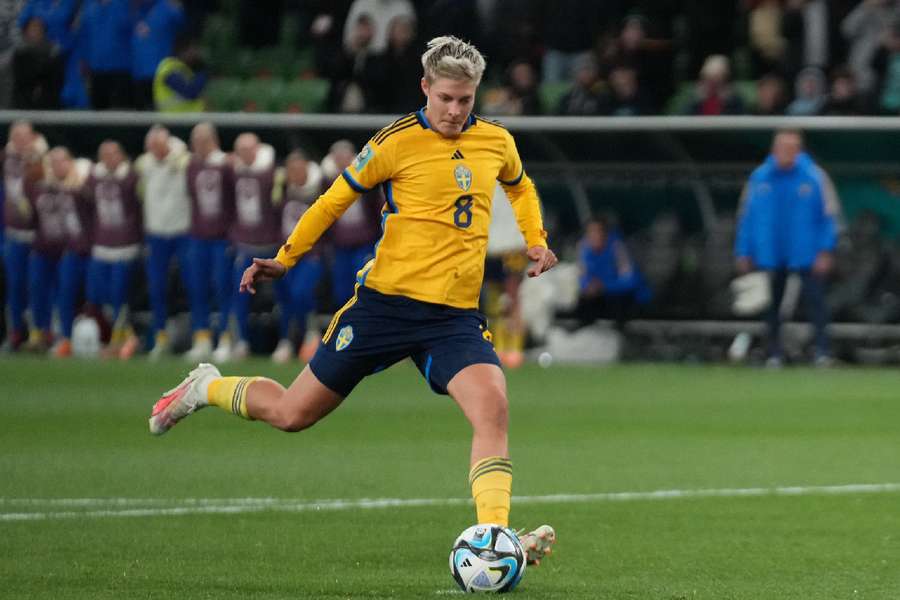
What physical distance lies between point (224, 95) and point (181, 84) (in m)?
2.54

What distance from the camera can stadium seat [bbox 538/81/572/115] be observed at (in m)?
22.1

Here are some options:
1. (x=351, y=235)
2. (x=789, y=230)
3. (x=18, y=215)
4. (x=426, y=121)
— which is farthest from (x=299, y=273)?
(x=426, y=121)

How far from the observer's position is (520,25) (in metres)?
23.0

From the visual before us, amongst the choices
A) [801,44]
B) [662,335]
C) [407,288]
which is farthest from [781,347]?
[407,288]

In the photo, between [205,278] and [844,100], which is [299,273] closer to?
[205,278]

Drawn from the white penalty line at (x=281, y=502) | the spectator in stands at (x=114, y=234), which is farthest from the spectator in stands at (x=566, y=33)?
the white penalty line at (x=281, y=502)

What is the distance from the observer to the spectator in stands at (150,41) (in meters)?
23.3

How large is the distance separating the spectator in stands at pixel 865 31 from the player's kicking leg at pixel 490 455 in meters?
14.4

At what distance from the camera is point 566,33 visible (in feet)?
75.5

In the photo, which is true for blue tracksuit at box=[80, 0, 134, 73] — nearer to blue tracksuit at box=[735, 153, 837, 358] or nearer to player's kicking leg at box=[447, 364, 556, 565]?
blue tracksuit at box=[735, 153, 837, 358]

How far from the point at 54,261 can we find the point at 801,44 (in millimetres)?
8450

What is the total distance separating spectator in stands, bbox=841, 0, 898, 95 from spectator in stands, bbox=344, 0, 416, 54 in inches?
195

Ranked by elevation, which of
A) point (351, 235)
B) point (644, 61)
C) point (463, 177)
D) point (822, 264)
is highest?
point (463, 177)

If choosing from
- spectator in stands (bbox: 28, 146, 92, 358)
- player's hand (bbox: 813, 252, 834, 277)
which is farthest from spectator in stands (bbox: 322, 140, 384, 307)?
player's hand (bbox: 813, 252, 834, 277)
